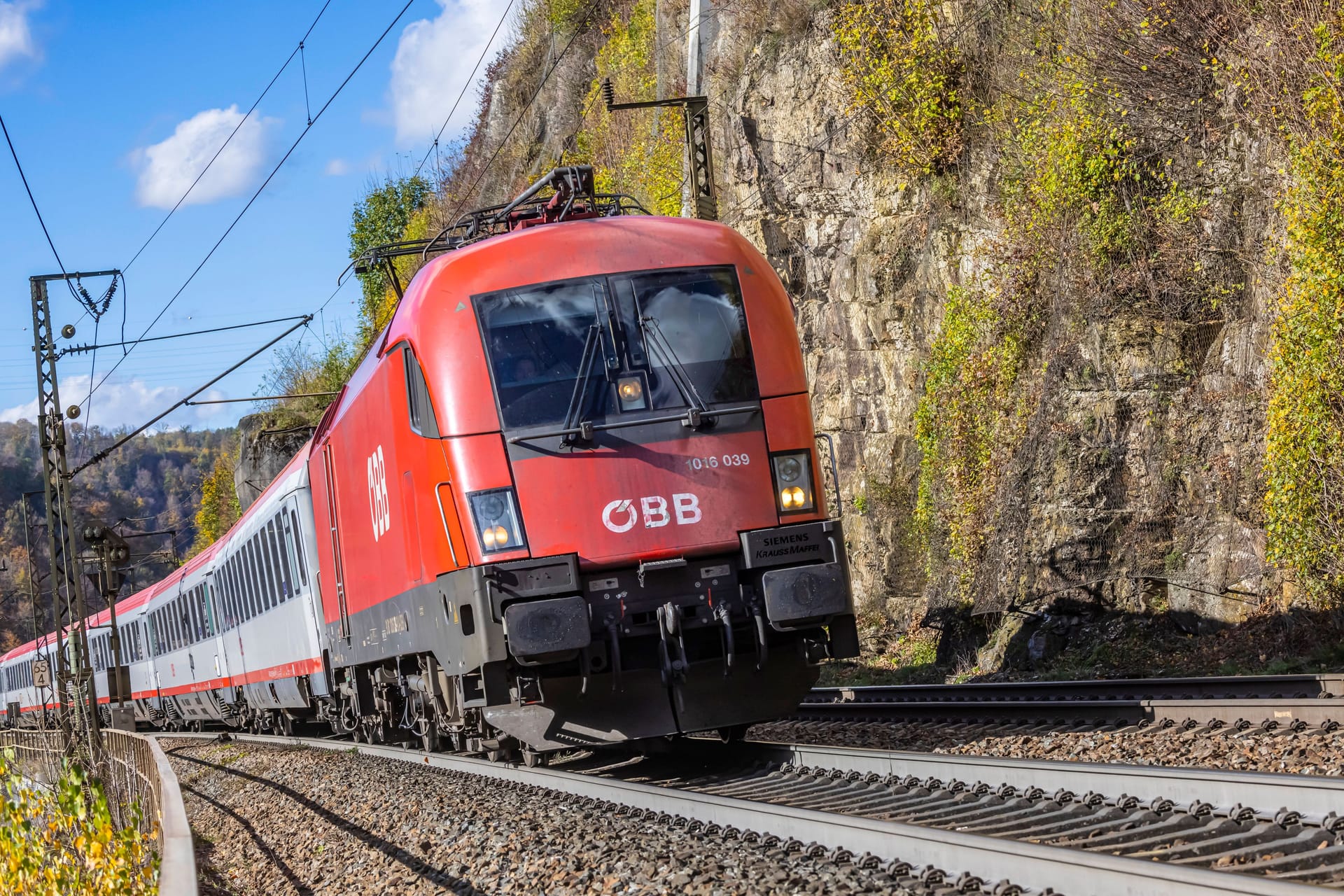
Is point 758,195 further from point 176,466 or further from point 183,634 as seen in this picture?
point 176,466

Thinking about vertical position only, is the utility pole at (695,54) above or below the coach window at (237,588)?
above

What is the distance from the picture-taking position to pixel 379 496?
1020cm

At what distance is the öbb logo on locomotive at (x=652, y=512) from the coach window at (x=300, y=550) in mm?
7743

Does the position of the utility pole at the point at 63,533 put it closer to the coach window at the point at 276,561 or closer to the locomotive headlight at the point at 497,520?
the coach window at the point at 276,561

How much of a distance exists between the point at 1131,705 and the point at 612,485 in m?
3.87

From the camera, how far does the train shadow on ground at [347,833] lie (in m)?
6.50

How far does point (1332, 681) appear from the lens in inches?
334

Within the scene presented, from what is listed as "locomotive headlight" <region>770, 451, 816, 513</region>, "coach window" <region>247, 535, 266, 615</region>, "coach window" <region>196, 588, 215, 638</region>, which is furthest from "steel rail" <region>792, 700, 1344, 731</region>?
"coach window" <region>196, 588, 215, 638</region>

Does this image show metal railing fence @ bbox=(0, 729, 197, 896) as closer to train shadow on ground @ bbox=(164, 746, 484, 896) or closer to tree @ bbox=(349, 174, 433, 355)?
train shadow on ground @ bbox=(164, 746, 484, 896)

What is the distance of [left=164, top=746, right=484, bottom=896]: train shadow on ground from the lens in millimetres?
6496

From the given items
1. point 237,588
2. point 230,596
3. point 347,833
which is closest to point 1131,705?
point 347,833

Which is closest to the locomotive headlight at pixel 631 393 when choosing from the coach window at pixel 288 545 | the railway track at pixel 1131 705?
the railway track at pixel 1131 705

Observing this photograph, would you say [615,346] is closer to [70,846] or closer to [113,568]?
[70,846]

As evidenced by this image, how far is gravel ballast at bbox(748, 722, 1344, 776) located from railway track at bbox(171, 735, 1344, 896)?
0.60m
